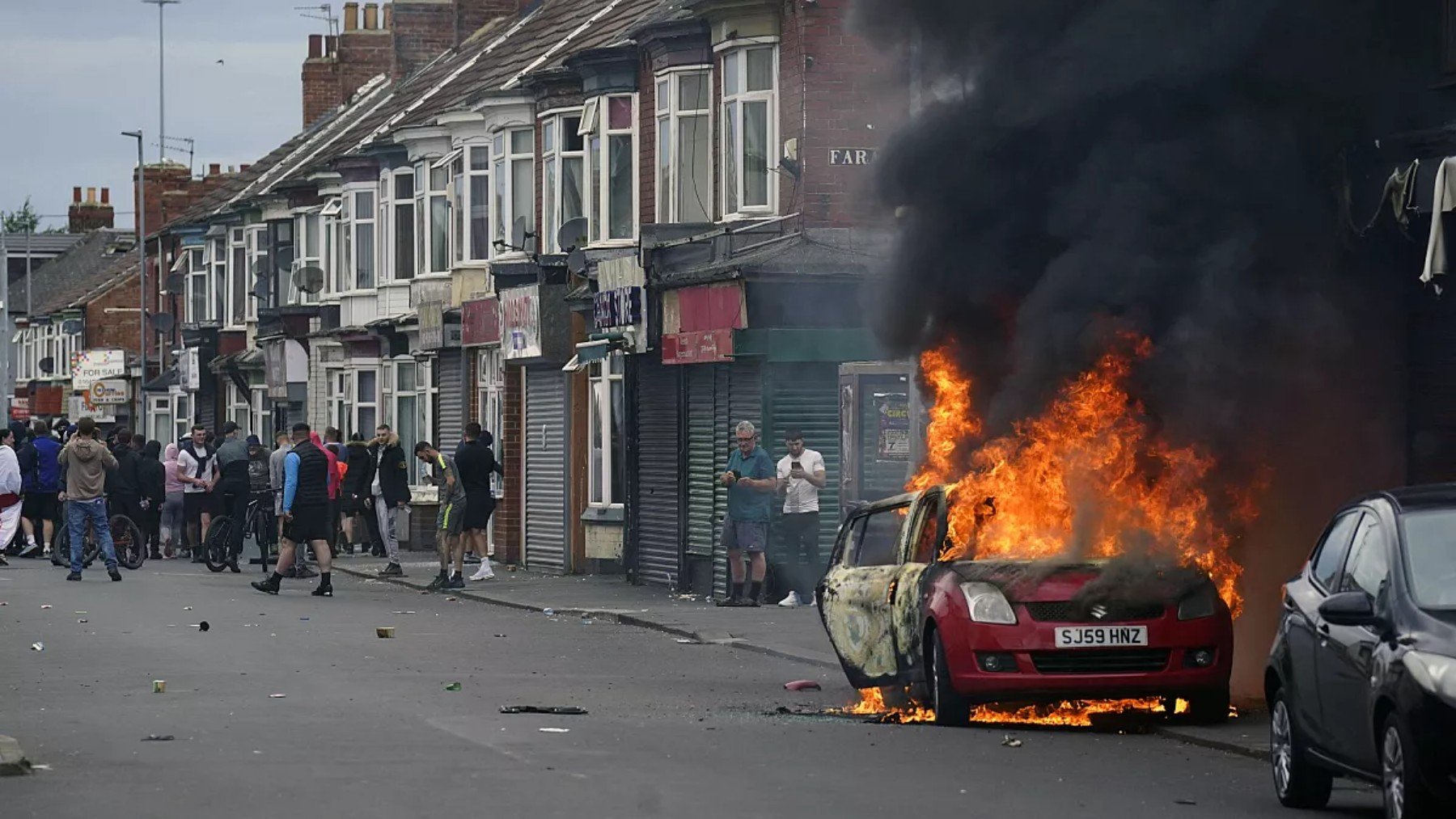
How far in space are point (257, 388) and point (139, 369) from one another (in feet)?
65.2

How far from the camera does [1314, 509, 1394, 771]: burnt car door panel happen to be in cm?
904

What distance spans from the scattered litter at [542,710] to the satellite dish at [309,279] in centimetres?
3512

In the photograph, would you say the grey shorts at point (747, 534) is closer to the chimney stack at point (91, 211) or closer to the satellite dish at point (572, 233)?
the satellite dish at point (572, 233)

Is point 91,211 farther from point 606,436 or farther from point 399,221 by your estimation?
point 606,436

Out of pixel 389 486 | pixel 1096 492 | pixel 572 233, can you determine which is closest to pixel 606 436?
pixel 572 233

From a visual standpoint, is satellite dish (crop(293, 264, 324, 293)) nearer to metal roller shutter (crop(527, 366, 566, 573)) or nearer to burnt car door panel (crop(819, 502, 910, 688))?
metal roller shutter (crop(527, 366, 566, 573))

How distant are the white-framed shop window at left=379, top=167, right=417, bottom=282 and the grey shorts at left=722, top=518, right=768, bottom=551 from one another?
62.6 feet

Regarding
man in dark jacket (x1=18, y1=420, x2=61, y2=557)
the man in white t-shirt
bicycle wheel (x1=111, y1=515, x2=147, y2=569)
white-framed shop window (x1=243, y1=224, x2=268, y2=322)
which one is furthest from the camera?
white-framed shop window (x1=243, y1=224, x2=268, y2=322)

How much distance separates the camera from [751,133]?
90.3 feet

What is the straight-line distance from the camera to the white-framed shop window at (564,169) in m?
32.8

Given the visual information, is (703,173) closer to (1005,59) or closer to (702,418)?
(702,418)

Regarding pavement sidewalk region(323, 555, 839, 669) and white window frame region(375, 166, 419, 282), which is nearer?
pavement sidewalk region(323, 555, 839, 669)

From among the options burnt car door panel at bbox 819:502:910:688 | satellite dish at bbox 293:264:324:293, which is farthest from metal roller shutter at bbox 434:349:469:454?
burnt car door panel at bbox 819:502:910:688

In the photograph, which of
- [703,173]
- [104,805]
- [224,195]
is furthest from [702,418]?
[224,195]
